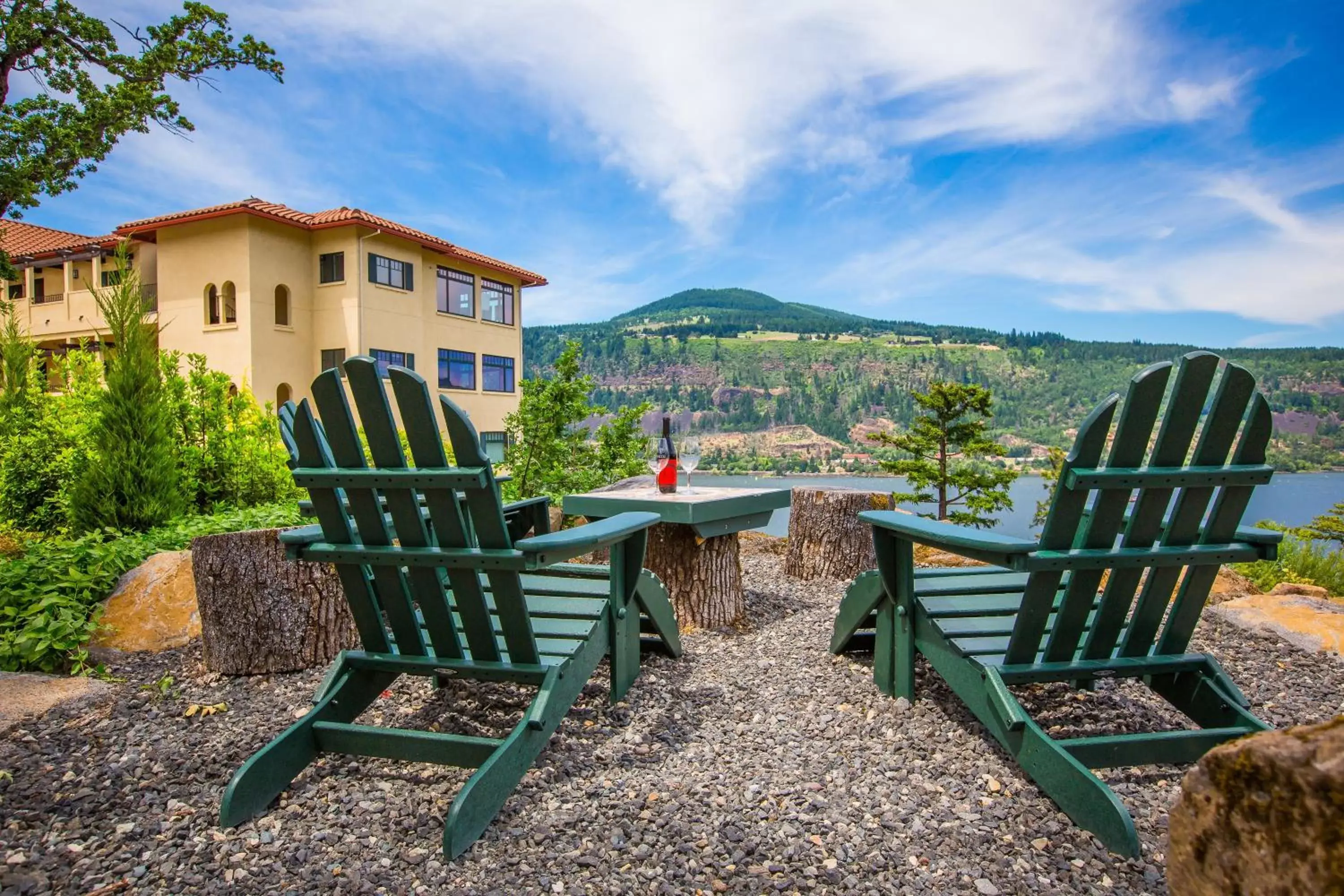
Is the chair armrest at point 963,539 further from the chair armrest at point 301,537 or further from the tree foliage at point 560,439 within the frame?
the tree foliage at point 560,439

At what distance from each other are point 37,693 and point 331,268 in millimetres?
16997

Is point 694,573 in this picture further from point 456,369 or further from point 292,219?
point 456,369

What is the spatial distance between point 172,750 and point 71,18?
9.85 meters

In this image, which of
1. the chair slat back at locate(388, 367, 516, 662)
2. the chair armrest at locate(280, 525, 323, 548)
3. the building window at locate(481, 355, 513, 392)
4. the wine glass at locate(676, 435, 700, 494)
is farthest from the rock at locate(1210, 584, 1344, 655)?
the building window at locate(481, 355, 513, 392)

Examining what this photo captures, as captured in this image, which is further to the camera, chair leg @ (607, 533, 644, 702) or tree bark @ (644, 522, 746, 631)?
tree bark @ (644, 522, 746, 631)

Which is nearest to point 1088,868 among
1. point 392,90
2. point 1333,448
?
point 392,90

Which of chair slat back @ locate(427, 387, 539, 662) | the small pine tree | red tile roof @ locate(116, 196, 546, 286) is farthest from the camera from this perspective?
red tile roof @ locate(116, 196, 546, 286)

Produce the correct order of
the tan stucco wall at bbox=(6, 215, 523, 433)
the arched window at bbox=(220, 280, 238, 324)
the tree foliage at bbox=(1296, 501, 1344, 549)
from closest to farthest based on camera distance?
1. the tree foliage at bbox=(1296, 501, 1344, 549)
2. the tan stucco wall at bbox=(6, 215, 523, 433)
3. the arched window at bbox=(220, 280, 238, 324)

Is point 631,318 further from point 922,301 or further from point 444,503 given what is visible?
point 444,503

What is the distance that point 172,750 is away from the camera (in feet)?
7.68

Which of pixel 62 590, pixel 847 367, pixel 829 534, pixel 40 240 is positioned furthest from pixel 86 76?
pixel 847 367

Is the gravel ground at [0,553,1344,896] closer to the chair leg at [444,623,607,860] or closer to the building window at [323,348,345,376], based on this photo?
the chair leg at [444,623,607,860]

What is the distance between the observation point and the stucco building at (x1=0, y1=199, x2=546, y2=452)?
16.7 metres

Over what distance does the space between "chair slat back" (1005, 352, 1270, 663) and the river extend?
0.15 m
